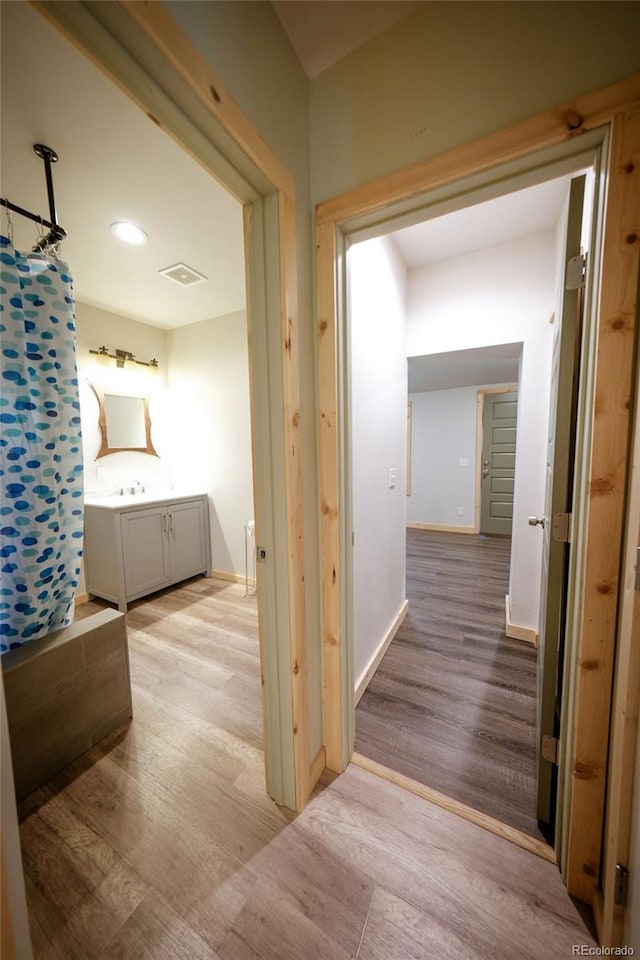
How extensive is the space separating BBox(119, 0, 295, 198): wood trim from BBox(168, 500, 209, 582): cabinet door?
107 inches

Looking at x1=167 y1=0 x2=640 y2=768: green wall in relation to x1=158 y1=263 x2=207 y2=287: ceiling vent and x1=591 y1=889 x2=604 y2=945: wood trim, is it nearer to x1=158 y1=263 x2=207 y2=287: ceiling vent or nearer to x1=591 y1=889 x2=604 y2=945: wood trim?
x1=591 y1=889 x2=604 y2=945: wood trim

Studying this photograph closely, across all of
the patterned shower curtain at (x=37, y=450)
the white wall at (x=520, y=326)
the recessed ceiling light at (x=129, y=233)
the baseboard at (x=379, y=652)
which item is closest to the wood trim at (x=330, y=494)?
the baseboard at (x=379, y=652)

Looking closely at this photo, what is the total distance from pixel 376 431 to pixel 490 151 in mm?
1270

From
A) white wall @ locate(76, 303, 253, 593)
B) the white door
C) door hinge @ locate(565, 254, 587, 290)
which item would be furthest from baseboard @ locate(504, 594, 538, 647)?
white wall @ locate(76, 303, 253, 593)

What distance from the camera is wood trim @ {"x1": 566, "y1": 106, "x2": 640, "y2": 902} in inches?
31.3

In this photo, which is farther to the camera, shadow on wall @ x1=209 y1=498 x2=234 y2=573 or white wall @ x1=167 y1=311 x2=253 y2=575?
shadow on wall @ x1=209 y1=498 x2=234 y2=573

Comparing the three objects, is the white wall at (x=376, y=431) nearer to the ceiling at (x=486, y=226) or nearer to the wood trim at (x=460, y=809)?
the ceiling at (x=486, y=226)

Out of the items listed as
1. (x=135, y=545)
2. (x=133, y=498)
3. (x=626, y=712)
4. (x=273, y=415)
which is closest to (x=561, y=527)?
(x=626, y=712)

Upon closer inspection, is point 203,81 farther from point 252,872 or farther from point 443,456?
point 443,456

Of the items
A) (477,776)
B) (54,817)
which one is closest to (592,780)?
(477,776)

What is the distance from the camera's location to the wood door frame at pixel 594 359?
2.60 feet

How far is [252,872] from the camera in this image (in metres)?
1.04

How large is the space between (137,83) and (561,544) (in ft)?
5.23

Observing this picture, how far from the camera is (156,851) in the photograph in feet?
3.64
